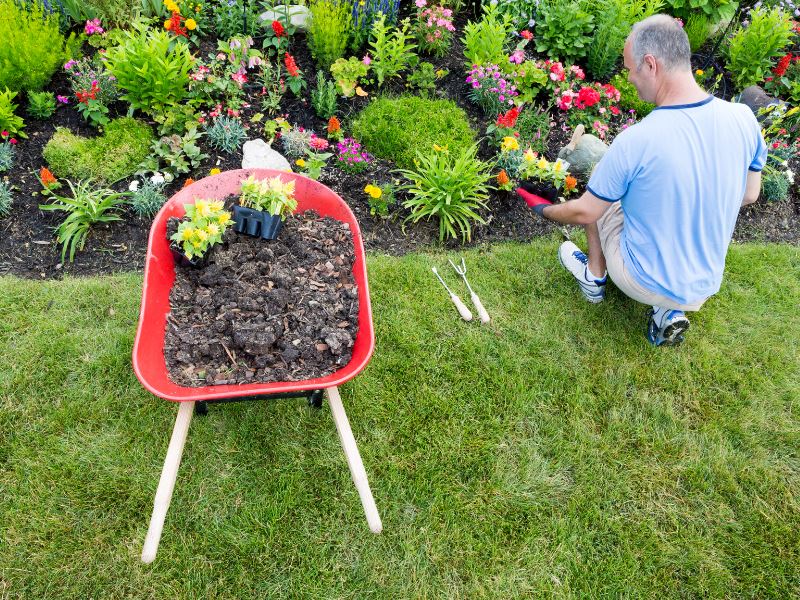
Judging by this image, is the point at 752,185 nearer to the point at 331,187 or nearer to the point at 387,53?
the point at 331,187

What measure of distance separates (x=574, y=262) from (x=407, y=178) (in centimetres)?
118

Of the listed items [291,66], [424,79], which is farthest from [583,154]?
[291,66]

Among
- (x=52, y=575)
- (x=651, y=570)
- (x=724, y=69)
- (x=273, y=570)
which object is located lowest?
(x=52, y=575)

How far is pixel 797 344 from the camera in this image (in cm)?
318

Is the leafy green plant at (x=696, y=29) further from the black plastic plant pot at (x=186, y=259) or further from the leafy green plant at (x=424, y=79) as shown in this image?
the black plastic plant pot at (x=186, y=259)

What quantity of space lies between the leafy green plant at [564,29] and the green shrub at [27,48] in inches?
136

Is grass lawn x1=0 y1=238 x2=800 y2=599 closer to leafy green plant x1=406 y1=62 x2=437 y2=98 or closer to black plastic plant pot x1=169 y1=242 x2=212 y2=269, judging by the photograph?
black plastic plant pot x1=169 y1=242 x2=212 y2=269

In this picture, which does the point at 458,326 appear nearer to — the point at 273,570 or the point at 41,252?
the point at 273,570

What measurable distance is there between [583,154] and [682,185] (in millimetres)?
1411

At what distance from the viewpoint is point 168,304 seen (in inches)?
81.4

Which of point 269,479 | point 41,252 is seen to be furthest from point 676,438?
point 41,252

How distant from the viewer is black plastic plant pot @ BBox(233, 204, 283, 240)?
2.16 metres

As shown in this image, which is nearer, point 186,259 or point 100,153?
point 186,259

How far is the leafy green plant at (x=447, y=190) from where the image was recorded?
331 centimetres
